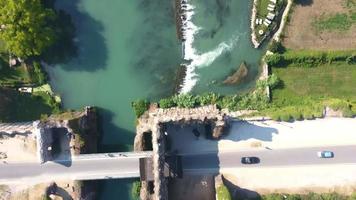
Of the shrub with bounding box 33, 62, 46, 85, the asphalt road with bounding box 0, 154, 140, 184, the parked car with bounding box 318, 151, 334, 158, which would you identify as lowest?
the asphalt road with bounding box 0, 154, 140, 184

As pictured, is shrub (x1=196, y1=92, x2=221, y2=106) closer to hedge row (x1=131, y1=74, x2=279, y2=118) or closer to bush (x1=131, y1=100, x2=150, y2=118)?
hedge row (x1=131, y1=74, x2=279, y2=118)

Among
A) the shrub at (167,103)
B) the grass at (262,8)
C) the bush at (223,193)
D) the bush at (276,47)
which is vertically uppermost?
the grass at (262,8)

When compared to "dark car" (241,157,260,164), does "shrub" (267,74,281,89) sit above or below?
above

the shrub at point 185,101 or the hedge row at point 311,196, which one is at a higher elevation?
the shrub at point 185,101

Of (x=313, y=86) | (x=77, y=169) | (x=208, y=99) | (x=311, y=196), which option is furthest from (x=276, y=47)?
(x=77, y=169)

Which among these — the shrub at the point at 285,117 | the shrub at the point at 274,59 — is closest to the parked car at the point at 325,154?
the shrub at the point at 285,117

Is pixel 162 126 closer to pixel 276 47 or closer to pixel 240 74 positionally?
pixel 240 74

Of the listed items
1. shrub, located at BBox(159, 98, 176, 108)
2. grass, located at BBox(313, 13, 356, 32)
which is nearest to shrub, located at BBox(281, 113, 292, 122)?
grass, located at BBox(313, 13, 356, 32)

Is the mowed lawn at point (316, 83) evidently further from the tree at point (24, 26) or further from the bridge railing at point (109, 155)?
the tree at point (24, 26)
